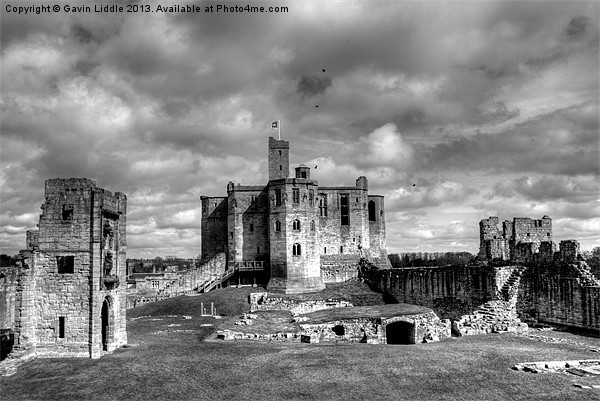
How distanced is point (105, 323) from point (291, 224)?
3140cm

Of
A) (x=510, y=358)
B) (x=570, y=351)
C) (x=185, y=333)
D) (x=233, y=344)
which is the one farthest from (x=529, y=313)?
(x=185, y=333)

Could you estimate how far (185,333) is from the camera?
119ft

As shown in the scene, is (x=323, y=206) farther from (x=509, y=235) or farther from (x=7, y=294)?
(x=7, y=294)

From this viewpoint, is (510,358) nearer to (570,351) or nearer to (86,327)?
(570,351)

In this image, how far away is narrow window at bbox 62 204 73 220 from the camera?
2819 centimetres

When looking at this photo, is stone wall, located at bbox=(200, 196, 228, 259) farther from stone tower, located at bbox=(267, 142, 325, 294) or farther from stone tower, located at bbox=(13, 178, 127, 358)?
stone tower, located at bbox=(13, 178, 127, 358)

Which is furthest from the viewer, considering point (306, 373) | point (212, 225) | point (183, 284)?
point (212, 225)

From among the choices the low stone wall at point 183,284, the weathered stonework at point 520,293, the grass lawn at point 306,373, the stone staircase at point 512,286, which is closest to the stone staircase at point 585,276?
the weathered stonework at point 520,293

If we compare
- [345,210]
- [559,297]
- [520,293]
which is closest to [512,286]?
[520,293]

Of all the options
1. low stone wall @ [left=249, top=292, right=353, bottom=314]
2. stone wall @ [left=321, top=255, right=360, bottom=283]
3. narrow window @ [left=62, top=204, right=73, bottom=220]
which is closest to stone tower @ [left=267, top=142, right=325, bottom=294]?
stone wall @ [left=321, top=255, right=360, bottom=283]

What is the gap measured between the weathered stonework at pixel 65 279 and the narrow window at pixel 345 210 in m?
46.1

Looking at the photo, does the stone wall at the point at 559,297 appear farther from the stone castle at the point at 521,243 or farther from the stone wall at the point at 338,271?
the stone wall at the point at 338,271

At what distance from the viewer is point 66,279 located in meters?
27.9

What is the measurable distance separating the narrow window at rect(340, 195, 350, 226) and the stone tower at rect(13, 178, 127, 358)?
4605 centimetres
